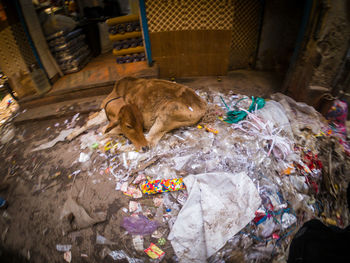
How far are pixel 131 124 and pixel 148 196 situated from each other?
117 centimetres

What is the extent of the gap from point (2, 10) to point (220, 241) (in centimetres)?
614

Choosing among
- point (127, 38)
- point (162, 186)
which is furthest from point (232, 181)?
point (127, 38)

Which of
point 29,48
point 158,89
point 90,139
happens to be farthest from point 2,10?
point 158,89

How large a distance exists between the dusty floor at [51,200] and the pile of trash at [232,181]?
13 centimetres

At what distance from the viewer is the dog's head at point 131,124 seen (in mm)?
3020

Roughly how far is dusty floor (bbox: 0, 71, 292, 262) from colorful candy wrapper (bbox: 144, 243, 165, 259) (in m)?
0.05

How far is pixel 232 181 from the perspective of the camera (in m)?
2.51

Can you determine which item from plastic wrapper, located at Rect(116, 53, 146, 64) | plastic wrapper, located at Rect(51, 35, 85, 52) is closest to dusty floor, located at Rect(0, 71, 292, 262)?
plastic wrapper, located at Rect(51, 35, 85, 52)

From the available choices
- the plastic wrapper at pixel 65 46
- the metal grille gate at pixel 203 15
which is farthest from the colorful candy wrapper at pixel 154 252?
the plastic wrapper at pixel 65 46

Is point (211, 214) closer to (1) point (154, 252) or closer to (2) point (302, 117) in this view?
(1) point (154, 252)

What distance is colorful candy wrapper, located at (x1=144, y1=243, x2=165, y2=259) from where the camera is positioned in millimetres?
2117

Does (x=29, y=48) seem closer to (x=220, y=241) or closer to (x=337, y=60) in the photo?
(x=220, y=241)

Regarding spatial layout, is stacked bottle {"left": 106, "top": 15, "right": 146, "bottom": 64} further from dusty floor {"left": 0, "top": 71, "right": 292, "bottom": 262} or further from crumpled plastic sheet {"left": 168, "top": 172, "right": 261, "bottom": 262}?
crumpled plastic sheet {"left": 168, "top": 172, "right": 261, "bottom": 262}

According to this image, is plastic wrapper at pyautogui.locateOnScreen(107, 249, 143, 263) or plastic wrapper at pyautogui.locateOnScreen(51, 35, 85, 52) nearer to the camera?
plastic wrapper at pyautogui.locateOnScreen(107, 249, 143, 263)
